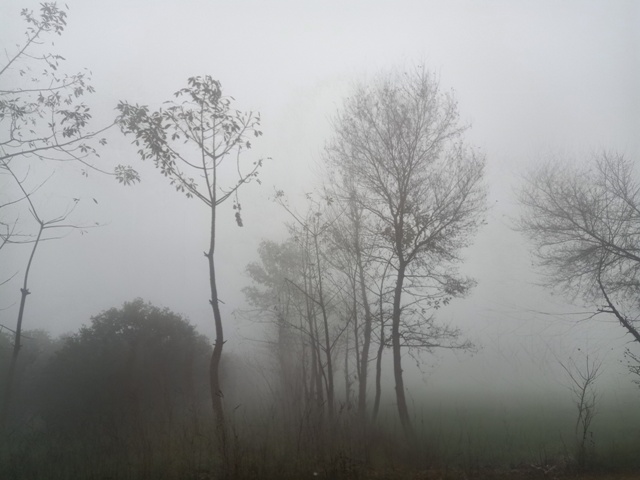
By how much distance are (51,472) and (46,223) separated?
5602mm

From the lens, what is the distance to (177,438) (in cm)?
837

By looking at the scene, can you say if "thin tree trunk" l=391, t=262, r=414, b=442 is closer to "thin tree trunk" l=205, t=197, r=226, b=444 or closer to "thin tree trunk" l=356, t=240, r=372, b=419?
"thin tree trunk" l=356, t=240, r=372, b=419

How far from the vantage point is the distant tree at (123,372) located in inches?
479

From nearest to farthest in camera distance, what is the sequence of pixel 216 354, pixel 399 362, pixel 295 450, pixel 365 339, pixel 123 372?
pixel 295 450 → pixel 216 354 → pixel 399 362 → pixel 123 372 → pixel 365 339

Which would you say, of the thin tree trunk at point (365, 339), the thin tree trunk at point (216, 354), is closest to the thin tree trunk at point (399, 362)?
the thin tree trunk at point (365, 339)

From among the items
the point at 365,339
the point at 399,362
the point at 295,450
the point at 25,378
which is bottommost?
the point at 295,450

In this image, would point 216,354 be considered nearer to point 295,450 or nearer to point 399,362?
point 295,450

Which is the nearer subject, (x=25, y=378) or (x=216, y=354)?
(x=216, y=354)

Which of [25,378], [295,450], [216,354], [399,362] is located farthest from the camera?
[25,378]

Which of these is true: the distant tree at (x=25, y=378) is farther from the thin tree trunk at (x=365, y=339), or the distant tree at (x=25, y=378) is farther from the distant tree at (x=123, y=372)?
the thin tree trunk at (x=365, y=339)

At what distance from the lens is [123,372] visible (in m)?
13.2

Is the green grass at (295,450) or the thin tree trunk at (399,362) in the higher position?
the thin tree trunk at (399,362)

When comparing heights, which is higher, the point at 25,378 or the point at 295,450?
the point at 25,378

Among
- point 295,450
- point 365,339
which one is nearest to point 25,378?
point 295,450
